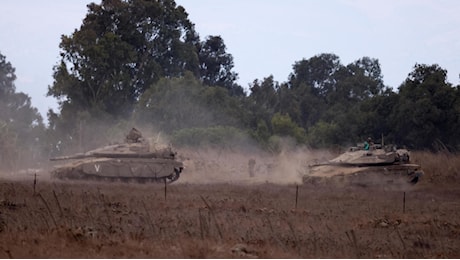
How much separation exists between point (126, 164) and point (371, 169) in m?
7.47

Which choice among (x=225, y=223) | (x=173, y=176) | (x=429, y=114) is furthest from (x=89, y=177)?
(x=429, y=114)

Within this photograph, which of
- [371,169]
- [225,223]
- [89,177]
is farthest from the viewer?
[371,169]

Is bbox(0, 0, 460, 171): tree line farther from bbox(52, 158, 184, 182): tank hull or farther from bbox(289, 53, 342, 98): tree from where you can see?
bbox(52, 158, 184, 182): tank hull

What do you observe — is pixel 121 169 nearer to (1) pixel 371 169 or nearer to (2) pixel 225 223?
(1) pixel 371 169

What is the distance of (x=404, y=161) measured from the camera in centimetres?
2427

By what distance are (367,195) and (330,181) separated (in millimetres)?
3329

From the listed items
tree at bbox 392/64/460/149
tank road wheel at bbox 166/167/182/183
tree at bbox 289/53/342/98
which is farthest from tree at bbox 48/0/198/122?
tank road wheel at bbox 166/167/182/183

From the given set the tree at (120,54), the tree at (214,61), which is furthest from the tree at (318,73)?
the tree at (120,54)

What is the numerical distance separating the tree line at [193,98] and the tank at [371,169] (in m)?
12.8

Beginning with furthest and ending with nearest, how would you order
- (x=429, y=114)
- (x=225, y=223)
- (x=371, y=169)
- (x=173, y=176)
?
(x=429, y=114), (x=173, y=176), (x=371, y=169), (x=225, y=223)

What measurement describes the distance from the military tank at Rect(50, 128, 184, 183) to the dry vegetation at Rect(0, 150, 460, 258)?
97.6 inches

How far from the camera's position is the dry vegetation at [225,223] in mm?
9586

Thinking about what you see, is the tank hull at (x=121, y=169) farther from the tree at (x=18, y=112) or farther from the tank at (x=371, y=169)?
the tree at (x=18, y=112)

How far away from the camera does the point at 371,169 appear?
76.8ft
